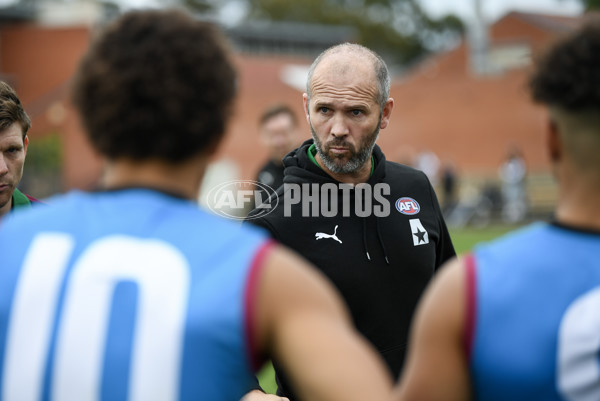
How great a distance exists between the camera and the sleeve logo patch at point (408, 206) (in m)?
3.88

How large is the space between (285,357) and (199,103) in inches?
26.0

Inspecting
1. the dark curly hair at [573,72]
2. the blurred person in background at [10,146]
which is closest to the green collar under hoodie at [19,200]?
the blurred person in background at [10,146]

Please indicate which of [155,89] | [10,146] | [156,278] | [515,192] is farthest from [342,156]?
[515,192]

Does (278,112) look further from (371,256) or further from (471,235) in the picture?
(471,235)

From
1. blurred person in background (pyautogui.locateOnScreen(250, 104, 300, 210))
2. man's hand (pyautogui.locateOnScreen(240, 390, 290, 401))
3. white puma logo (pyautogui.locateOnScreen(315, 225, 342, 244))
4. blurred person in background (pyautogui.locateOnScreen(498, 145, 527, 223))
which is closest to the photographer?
man's hand (pyautogui.locateOnScreen(240, 390, 290, 401))

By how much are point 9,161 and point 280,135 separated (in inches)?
191

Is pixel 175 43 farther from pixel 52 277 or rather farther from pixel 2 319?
pixel 2 319

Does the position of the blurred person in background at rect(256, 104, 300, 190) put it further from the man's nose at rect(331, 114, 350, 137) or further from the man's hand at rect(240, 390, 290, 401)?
the man's hand at rect(240, 390, 290, 401)

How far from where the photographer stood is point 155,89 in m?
1.89

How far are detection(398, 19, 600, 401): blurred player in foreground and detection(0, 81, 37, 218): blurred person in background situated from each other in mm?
2574

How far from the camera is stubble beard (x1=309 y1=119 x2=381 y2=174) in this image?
3832 millimetres

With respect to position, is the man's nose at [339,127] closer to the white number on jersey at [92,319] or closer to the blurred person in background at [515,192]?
the white number on jersey at [92,319]

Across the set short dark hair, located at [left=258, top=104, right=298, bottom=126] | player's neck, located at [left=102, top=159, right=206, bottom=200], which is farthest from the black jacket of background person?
short dark hair, located at [left=258, top=104, right=298, bottom=126]

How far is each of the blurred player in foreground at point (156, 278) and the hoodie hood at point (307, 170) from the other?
6.09ft
